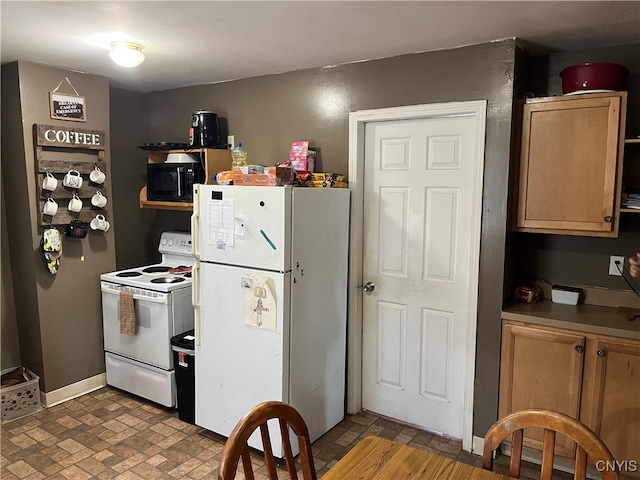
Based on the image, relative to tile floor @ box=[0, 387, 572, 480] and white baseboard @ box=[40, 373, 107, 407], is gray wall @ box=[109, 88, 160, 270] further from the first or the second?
tile floor @ box=[0, 387, 572, 480]

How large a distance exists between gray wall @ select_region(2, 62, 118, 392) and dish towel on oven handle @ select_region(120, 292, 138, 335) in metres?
0.34

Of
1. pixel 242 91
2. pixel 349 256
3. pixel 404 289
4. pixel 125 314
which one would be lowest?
pixel 125 314

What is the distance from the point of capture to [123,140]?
403 cm

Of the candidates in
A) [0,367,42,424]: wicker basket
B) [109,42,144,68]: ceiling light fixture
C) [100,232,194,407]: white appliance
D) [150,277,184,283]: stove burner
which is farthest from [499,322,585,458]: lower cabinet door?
[0,367,42,424]: wicker basket

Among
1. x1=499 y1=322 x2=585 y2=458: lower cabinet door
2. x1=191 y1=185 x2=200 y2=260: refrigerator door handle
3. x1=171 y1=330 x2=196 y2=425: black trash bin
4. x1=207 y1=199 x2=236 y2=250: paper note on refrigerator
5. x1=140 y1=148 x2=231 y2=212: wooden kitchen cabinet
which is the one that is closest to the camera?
x1=499 y1=322 x2=585 y2=458: lower cabinet door

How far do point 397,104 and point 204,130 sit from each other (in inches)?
58.9

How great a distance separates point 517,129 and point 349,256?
127cm

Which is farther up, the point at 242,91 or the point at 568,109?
the point at 242,91

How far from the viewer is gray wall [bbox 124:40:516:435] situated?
101 inches

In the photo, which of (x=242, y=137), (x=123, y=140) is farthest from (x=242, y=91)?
(x=123, y=140)

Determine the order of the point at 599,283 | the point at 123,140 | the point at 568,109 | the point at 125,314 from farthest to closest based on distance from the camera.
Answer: the point at 123,140
the point at 125,314
the point at 599,283
the point at 568,109

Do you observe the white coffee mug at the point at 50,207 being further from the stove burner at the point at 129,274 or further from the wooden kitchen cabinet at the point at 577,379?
the wooden kitchen cabinet at the point at 577,379

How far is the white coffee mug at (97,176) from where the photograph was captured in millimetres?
3344

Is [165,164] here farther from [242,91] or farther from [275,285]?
[275,285]
